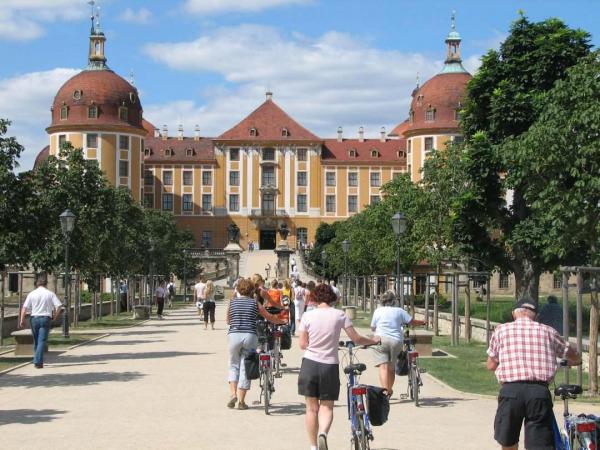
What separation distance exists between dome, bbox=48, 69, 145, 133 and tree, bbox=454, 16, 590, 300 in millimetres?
71314

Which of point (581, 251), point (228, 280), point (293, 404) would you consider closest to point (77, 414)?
point (293, 404)

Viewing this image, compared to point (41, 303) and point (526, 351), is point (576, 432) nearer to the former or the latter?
point (526, 351)

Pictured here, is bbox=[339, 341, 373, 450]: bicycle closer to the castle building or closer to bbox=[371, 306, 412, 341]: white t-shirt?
bbox=[371, 306, 412, 341]: white t-shirt

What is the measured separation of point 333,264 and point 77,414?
54988 millimetres

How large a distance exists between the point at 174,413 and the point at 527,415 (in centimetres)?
614

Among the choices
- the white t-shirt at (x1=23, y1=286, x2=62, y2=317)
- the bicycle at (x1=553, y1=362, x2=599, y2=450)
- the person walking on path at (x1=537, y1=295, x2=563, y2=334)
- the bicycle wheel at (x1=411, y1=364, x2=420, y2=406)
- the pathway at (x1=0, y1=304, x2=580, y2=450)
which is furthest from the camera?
the person walking on path at (x1=537, y1=295, x2=563, y2=334)

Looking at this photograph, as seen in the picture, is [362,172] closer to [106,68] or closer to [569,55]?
[106,68]

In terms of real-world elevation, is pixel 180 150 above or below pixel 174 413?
above

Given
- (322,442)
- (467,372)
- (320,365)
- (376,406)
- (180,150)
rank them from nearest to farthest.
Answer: (322,442) < (376,406) < (320,365) < (467,372) < (180,150)

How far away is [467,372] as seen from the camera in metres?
18.8

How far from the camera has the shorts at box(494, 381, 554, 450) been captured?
7.68m

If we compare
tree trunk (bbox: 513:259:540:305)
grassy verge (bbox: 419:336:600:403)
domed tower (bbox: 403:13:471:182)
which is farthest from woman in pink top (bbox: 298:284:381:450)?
domed tower (bbox: 403:13:471:182)

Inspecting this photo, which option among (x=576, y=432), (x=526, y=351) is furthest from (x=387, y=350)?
(x=576, y=432)

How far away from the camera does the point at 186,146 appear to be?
375 ft
